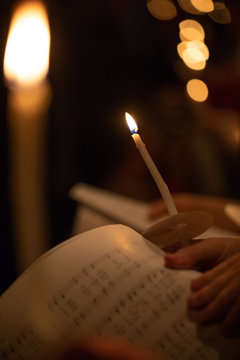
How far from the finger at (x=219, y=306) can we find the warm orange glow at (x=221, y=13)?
1.03 m

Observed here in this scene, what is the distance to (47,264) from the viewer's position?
0.41m

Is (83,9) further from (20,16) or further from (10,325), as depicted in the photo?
(10,325)

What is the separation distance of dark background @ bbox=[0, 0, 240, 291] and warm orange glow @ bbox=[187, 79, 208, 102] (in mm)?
31

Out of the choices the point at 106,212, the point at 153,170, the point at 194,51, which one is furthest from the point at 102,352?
the point at 194,51

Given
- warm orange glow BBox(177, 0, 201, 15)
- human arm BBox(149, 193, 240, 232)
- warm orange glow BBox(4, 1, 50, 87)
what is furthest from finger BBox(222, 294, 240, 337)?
warm orange glow BBox(177, 0, 201, 15)

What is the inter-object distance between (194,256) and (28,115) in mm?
280

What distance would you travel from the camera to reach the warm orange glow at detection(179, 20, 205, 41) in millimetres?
1494

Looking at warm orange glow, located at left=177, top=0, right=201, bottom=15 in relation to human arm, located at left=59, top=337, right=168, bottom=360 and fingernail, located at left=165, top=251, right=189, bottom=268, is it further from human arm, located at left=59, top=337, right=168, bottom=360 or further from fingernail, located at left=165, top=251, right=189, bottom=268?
human arm, located at left=59, top=337, right=168, bottom=360

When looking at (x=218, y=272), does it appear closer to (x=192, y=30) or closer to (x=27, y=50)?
(x=27, y=50)

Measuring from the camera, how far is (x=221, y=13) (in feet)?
4.30

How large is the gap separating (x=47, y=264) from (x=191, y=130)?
4.17 ft

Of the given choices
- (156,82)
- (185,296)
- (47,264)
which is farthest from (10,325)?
(156,82)

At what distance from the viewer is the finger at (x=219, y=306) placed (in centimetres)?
38

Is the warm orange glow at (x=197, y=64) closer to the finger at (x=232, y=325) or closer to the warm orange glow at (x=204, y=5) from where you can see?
the warm orange glow at (x=204, y=5)
